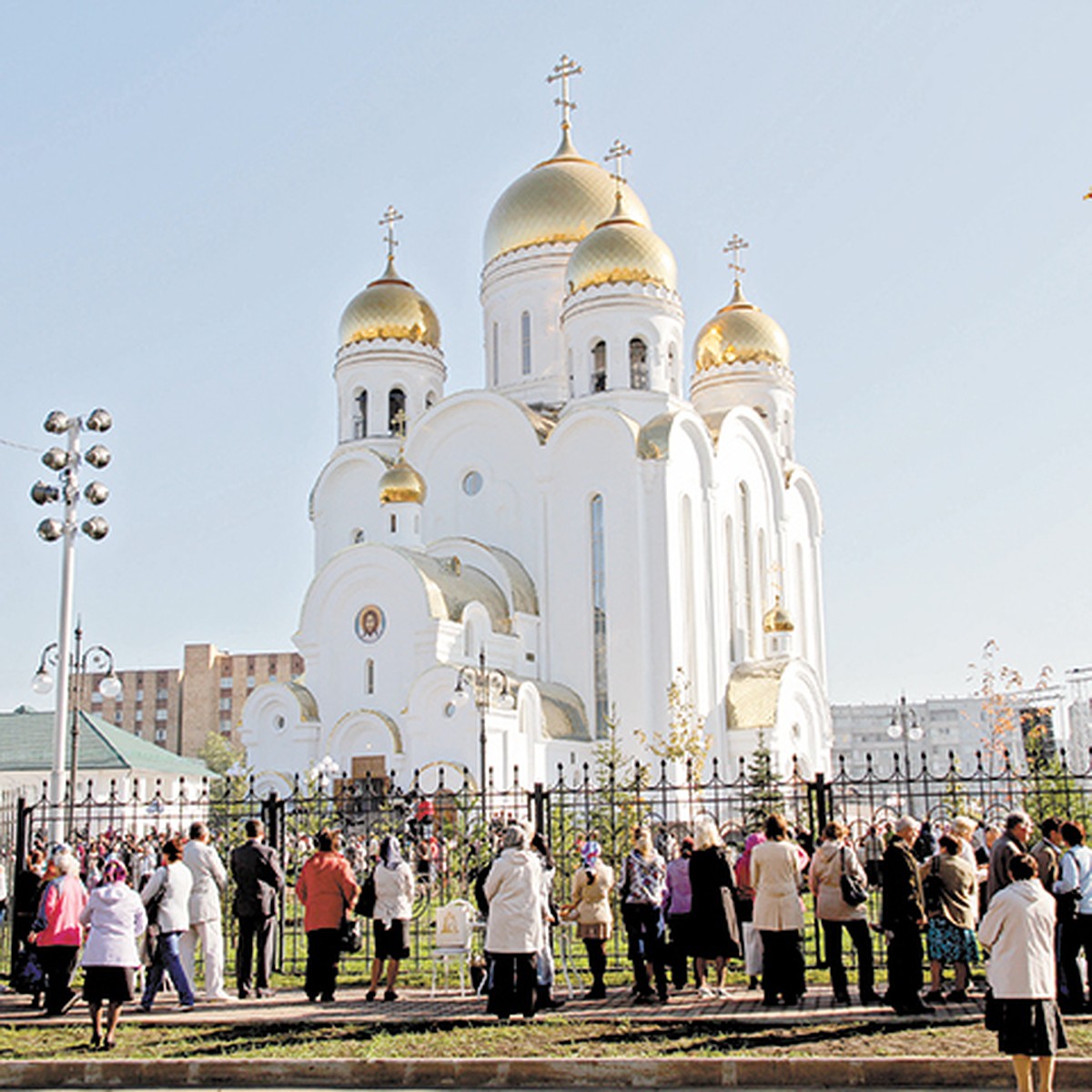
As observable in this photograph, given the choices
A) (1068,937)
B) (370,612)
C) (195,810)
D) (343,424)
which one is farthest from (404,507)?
(1068,937)

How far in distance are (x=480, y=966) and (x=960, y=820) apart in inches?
167

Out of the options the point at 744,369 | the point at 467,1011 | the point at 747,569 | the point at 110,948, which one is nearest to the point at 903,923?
the point at 467,1011

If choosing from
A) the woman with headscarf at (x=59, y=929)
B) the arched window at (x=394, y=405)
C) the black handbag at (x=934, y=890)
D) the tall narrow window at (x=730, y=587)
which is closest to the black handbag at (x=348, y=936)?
the woman with headscarf at (x=59, y=929)

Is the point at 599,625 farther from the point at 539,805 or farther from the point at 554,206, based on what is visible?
the point at 539,805

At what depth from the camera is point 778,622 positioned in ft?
123

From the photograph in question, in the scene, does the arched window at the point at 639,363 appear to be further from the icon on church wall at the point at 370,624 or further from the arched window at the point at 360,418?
the icon on church wall at the point at 370,624

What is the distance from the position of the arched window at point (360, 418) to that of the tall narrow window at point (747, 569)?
456 inches

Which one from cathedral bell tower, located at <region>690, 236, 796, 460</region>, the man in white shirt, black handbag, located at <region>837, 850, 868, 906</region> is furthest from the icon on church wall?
black handbag, located at <region>837, 850, 868, 906</region>

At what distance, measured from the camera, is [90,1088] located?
866 cm

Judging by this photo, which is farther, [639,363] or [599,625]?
[639,363]

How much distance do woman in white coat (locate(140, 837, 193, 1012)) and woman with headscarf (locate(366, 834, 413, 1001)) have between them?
4.94 feet

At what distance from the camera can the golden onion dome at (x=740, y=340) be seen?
44.9 metres

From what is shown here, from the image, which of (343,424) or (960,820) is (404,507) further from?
(960,820)

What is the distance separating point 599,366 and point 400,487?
6579mm
